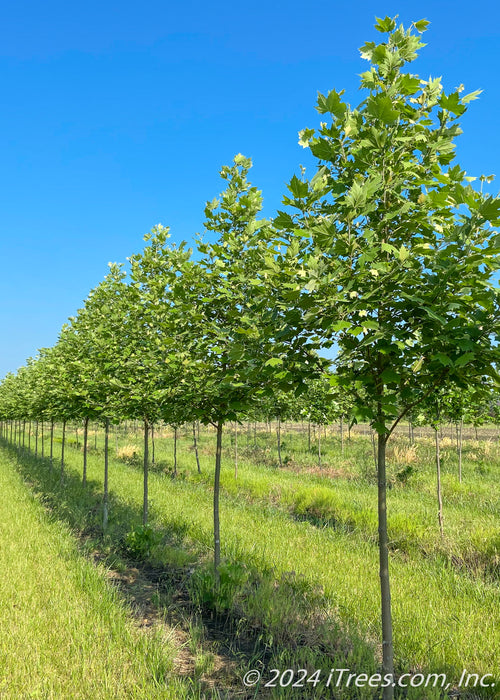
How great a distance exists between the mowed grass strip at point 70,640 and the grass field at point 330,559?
3.44 feet

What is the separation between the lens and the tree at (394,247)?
2.78 m

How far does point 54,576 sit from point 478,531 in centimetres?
785

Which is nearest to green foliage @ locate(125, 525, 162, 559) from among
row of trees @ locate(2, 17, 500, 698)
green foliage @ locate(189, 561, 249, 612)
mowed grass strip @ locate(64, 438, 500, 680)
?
mowed grass strip @ locate(64, 438, 500, 680)

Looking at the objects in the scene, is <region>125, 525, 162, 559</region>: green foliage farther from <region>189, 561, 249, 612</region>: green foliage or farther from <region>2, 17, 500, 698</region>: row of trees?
<region>2, 17, 500, 698</region>: row of trees

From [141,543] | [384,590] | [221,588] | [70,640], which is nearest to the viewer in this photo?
[384,590]

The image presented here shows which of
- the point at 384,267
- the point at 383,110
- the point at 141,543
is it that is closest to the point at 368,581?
the point at 141,543

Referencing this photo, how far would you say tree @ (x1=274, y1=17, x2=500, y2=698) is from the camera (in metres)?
2.78

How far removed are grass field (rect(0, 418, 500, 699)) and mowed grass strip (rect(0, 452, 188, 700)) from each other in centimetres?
105

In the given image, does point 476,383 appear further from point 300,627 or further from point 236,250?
point 300,627

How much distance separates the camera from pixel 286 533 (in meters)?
9.48

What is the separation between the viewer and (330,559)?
7.60 m

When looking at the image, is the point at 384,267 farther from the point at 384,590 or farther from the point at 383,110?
the point at 384,590

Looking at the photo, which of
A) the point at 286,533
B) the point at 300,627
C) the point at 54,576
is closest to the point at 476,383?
the point at 300,627

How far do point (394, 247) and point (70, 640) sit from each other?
5.25m
